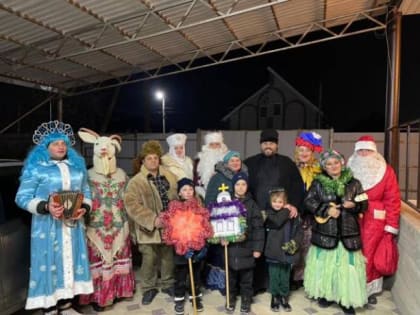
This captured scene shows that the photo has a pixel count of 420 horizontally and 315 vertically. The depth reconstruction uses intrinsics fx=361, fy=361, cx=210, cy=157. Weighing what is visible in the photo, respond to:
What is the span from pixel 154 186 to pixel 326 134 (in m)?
11.7

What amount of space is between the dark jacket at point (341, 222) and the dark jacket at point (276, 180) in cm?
32

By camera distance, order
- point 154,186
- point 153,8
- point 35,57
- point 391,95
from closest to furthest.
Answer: point 154,186
point 153,8
point 391,95
point 35,57

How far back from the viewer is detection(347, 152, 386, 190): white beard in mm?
3768

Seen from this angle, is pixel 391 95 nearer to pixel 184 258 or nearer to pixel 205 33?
pixel 205 33

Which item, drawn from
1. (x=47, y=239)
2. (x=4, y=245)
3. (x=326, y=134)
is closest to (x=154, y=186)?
(x=47, y=239)

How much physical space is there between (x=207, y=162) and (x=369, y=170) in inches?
71.0

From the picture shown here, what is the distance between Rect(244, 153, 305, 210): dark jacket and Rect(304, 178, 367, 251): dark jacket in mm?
325

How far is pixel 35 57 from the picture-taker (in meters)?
7.34

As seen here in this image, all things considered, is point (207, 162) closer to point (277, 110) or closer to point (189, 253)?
point (189, 253)

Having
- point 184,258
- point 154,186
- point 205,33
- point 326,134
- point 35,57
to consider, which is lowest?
point 184,258

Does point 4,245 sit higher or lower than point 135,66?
lower

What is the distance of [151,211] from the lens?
361 cm

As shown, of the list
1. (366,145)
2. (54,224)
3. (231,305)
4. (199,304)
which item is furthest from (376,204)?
(54,224)

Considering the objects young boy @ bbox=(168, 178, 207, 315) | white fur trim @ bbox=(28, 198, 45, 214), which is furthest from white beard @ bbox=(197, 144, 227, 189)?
white fur trim @ bbox=(28, 198, 45, 214)
